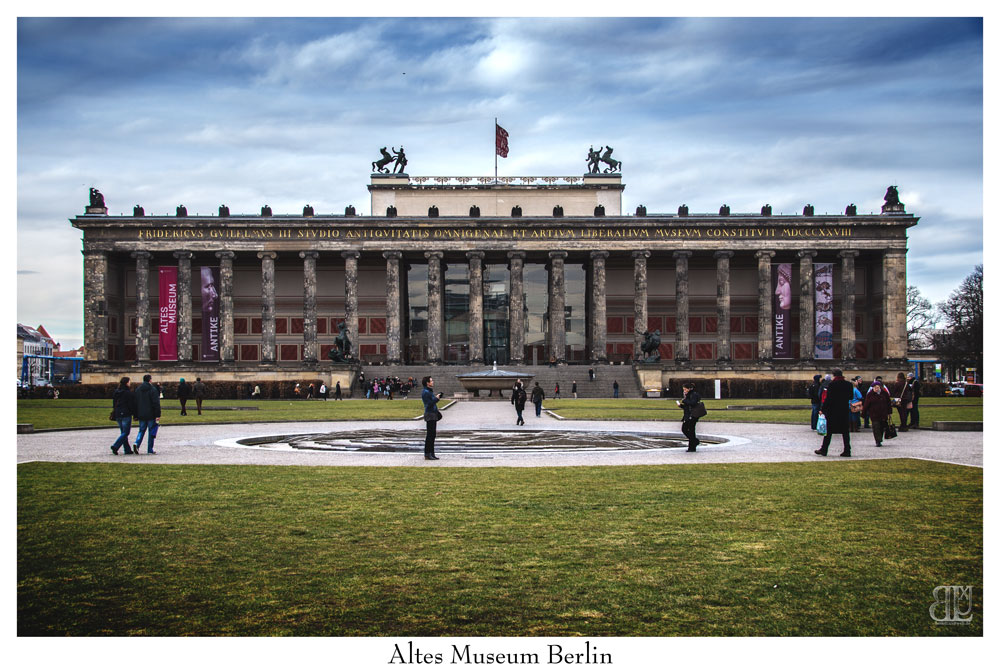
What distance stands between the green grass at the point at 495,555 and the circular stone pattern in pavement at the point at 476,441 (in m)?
6.81

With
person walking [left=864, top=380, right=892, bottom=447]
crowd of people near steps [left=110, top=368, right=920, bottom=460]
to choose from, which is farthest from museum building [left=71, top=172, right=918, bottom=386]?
person walking [left=864, top=380, right=892, bottom=447]

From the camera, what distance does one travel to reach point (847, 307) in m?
72.7

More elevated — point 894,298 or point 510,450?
point 894,298

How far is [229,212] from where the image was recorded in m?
75.6

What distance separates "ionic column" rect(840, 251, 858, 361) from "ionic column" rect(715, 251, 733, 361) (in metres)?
9.57

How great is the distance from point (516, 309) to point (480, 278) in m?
4.15

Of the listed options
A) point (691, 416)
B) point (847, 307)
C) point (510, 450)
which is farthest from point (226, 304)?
point (691, 416)

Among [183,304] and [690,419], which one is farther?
[183,304]

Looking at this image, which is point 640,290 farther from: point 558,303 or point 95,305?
point 95,305

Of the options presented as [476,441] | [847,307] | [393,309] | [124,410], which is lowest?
[476,441]

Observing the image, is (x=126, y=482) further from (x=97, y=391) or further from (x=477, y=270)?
(x=477, y=270)

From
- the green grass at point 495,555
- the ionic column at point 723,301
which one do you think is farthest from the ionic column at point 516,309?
the green grass at point 495,555

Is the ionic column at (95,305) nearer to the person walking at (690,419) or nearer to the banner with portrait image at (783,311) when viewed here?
the banner with portrait image at (783,311)

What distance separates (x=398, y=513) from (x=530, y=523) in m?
1.88
